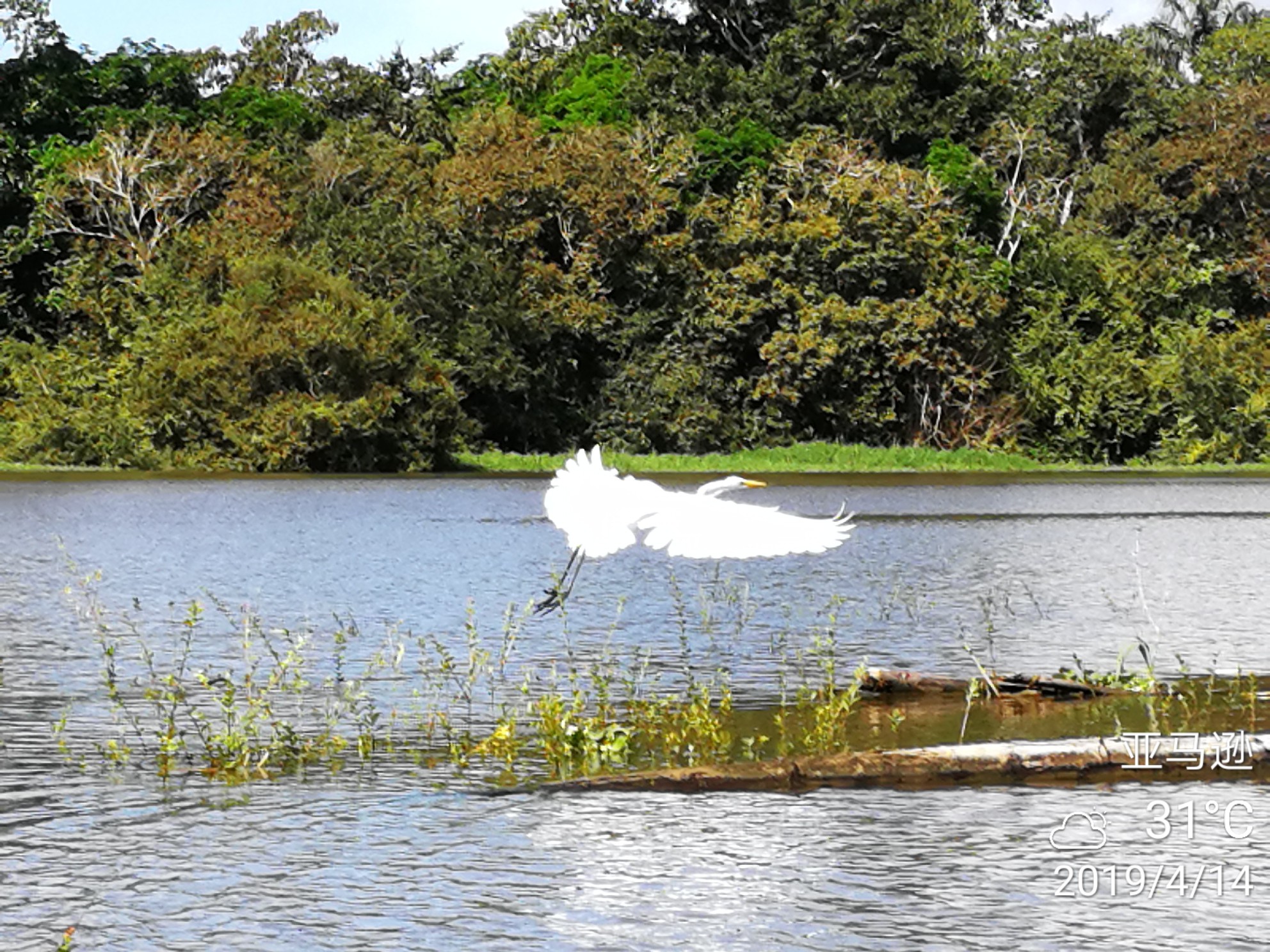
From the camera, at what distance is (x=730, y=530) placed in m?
13.4

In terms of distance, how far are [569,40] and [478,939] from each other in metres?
76.6

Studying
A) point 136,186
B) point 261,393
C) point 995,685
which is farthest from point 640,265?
A: point 995,685

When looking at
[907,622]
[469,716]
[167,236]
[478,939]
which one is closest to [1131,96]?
[167,236]

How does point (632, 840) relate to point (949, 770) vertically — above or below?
below

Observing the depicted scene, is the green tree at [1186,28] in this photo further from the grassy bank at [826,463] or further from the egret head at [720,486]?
the egret head at [720,486]

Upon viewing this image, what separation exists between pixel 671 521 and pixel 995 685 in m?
2.86

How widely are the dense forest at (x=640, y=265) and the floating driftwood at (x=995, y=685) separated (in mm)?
42828

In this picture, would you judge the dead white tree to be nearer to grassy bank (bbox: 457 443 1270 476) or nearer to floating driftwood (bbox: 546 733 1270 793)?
grassy bank (bbox: 457 443 1270 476)

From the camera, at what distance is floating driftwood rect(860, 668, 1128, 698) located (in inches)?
583

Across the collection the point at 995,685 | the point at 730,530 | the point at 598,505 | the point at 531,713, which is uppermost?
the point at 598,505

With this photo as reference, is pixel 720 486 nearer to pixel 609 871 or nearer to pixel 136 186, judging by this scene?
pixel 609 871

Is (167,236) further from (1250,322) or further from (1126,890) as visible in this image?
(1126,890)

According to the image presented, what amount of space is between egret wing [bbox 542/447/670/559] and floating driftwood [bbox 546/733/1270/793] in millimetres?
2258

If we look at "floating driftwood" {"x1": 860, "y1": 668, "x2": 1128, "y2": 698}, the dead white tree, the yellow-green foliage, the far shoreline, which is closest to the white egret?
"floating driftwood" {"x1": 860, "y1": 668, "x2": 1128, "y2": 698}
